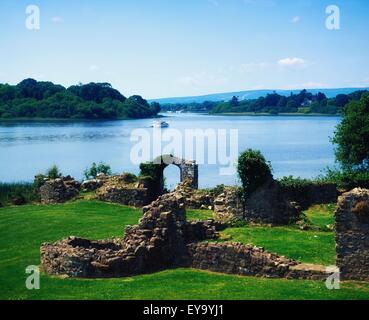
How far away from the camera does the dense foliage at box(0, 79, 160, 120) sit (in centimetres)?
16850

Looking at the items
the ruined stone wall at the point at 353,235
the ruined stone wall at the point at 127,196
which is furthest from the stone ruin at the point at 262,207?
the ruined stone wall at the point at 353,235

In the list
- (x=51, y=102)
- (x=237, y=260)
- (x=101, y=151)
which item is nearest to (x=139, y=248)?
(x=237, y=260)

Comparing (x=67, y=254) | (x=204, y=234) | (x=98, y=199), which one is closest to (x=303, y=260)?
(x=204, y=234)

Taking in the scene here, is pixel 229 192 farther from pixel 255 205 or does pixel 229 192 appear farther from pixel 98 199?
pixel 98 199

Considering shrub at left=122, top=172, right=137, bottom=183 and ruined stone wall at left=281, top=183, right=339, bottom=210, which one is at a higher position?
shrub at left=122, top=172, right=137, bottom=183

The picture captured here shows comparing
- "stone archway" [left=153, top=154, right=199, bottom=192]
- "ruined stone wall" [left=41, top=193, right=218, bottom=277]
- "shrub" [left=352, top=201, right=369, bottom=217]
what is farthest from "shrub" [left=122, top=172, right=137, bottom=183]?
"shrub" [left=352, top=201, right=369, bottom=217]

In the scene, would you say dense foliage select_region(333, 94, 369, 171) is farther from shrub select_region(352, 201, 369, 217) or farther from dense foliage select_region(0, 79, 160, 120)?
dense foliage select_region(0, 79, 160, 120)

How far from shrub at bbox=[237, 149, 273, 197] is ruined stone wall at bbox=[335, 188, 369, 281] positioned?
11674 millimetres

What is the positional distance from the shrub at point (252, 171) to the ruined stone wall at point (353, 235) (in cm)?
1167

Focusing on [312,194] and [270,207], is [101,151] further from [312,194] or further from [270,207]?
[270,207]

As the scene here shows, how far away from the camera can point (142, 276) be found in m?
20.5

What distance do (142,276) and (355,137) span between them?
104ft
